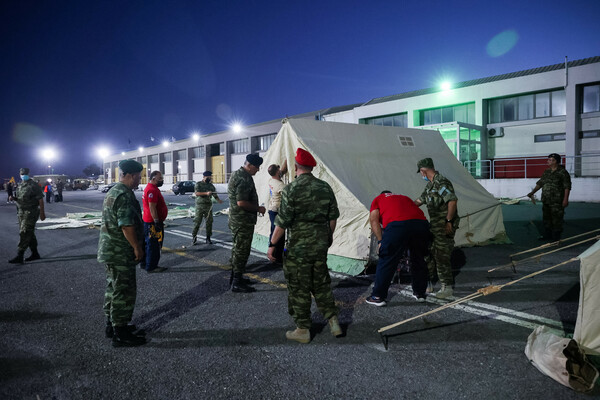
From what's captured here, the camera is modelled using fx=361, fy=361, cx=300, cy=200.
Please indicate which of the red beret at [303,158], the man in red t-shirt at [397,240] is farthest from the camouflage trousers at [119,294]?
the man in red t-shirt at [397,240]

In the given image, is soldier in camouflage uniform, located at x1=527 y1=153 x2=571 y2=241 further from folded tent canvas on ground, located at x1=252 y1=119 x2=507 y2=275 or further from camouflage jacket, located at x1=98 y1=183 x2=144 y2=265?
camouflage jacket, located at x1=98 y1=183 x2=144 y2=265

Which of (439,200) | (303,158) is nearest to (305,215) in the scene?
(303,158)

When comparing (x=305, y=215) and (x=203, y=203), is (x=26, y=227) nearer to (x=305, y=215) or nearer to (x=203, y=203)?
(x=203, y=203)

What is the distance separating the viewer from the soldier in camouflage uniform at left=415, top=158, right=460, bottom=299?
184 inches

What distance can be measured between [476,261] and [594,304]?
3.62m

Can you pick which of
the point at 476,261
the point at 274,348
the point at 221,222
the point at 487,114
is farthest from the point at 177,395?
the point at 487,114

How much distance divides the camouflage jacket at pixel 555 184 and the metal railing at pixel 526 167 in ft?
44.8

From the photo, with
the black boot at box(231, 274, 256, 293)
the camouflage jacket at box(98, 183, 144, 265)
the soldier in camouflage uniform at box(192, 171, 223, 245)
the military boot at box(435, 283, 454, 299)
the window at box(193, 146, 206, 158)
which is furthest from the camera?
the window at box(193, 146, 206, 158)

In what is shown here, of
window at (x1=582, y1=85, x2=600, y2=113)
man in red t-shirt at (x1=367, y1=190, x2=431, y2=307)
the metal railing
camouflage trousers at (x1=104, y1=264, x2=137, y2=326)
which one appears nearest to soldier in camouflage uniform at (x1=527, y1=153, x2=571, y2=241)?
man in red t-shirt at (x1=367, y1=190, x2=431, y2=307)

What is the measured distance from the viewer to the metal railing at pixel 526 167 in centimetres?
2081

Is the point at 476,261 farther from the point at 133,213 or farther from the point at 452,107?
the point at 452,107

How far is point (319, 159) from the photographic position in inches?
253

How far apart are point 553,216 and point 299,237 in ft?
23.9

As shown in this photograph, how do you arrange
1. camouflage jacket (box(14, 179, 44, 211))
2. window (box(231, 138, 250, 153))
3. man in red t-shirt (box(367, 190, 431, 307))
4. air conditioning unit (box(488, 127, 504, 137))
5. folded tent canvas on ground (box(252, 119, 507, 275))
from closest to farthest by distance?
man in red t-shirt (box(367, 190, 431, 307)), folded tent canvas on ground (box(252, 119, 507, 275)), camouflage jacket (box(14, 179, 44, 211)), air conditioning unit (box(488, 127, 504, 137)), window (box(231, 138, 250, 153))
